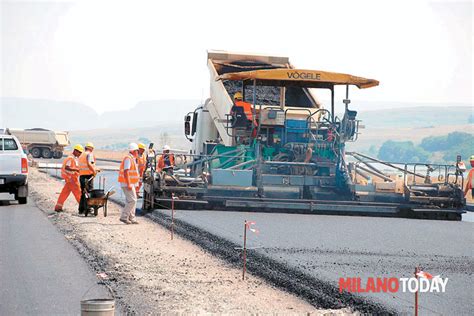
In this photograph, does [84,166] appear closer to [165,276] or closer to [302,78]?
[302,78]

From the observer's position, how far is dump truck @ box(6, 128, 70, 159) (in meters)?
65.6

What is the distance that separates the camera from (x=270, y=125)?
19188 mm

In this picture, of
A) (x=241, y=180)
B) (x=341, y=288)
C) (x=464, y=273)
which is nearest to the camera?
(x=341, y=288)

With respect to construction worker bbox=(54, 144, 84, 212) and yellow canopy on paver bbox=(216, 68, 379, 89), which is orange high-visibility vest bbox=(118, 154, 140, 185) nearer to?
construction worker bbox=(54, 144, 84, 212)

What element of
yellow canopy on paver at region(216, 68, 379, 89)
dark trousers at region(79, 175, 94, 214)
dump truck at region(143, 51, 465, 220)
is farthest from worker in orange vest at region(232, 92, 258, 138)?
dark trousers at region(79, 175, 94, 214)

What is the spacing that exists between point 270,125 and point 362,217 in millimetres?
2767

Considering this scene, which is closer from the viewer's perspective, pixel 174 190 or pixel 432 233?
pixel 432 233

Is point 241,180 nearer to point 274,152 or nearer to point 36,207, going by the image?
point 274,152

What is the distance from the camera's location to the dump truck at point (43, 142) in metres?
65.6

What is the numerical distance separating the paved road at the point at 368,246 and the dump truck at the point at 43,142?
48.6 m

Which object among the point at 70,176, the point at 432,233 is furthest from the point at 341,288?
the point at 70,176

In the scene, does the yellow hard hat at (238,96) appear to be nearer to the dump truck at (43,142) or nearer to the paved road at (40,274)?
the paved road at (40,274)

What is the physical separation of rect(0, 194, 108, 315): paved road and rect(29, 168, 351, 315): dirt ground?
27cm

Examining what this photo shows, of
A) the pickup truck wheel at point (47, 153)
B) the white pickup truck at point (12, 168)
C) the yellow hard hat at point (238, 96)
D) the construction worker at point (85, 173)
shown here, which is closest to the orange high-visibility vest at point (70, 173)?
Answer: the construction worker at point (85, 173)
